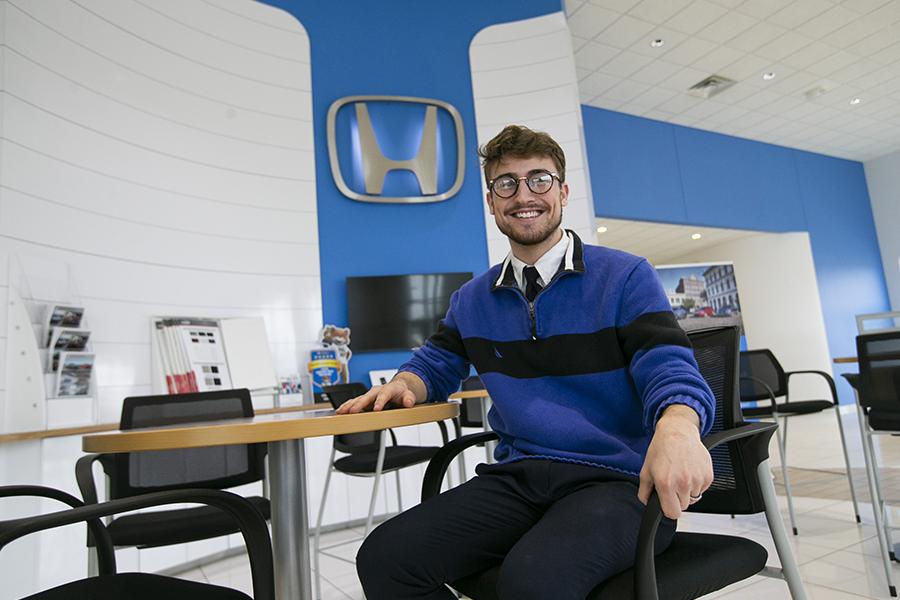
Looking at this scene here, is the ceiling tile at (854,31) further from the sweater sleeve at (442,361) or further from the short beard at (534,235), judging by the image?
the sweater sleeve at (442,361)

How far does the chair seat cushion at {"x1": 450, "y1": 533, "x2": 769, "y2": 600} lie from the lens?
0.94m

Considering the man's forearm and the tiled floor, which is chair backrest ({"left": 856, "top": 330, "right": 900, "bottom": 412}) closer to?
the tiled floor

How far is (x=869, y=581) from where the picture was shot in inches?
84.8

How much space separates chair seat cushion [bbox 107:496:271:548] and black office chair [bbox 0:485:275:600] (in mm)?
602

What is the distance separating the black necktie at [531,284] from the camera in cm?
135

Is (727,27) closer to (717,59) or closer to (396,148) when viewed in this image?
(717,59)

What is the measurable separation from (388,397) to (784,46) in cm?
689

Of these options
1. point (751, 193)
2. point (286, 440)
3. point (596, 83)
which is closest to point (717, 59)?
point (596, 83)

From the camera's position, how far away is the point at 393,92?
4695mm

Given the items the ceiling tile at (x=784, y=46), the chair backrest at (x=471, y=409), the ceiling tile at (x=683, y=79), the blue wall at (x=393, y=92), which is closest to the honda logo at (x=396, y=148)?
the blue wall at (x=393, y=92)

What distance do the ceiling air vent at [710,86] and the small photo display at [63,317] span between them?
265 inches

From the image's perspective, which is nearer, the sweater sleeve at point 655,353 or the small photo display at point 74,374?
the sweater sleeve at point 655,353

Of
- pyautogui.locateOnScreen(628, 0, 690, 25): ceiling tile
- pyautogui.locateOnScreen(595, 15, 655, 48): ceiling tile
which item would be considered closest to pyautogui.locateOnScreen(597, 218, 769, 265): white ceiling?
pyautogui.locateOnScreen(595, 15, 655, 48): ceiling tile

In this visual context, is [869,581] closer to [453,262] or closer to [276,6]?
[453,262]
